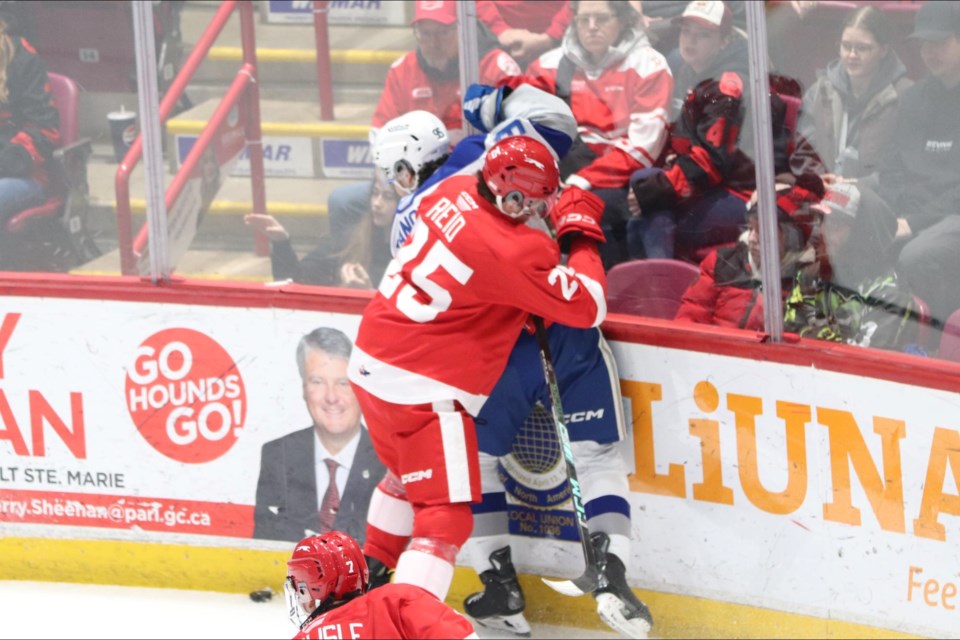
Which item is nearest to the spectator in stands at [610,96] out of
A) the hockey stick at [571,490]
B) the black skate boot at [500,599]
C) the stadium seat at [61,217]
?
the hockey stick at [571,490]

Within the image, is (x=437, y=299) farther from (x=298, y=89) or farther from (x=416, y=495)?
(x=298, y=89)

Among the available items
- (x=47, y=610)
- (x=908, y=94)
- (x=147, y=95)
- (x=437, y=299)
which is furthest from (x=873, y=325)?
(x=47, y=610)

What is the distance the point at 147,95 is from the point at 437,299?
1088 mm

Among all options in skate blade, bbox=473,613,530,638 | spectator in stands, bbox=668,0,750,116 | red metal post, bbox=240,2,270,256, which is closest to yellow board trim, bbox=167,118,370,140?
red metal post, bbox=240,2,270,256

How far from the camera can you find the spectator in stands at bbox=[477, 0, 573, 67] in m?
3.88

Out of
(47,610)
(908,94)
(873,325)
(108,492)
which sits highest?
(908,94)

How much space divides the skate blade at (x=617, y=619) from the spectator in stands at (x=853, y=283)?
79 centimetres

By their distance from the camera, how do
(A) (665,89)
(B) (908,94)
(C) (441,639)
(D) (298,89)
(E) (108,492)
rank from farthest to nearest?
(E) (108,492), (D) (298,89), (A) (665,89), (B) (908,94), (C) (441,639)

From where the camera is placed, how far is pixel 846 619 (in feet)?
12.3

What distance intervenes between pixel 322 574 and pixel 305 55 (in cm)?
182

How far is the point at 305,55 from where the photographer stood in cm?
409

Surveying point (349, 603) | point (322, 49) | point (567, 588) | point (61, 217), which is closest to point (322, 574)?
point (349, 603)

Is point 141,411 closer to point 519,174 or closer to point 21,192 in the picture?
point 21,192

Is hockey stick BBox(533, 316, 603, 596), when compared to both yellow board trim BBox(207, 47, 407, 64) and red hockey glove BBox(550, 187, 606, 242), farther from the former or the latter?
yellow board trim BBox(207, 47, 407, 64)
